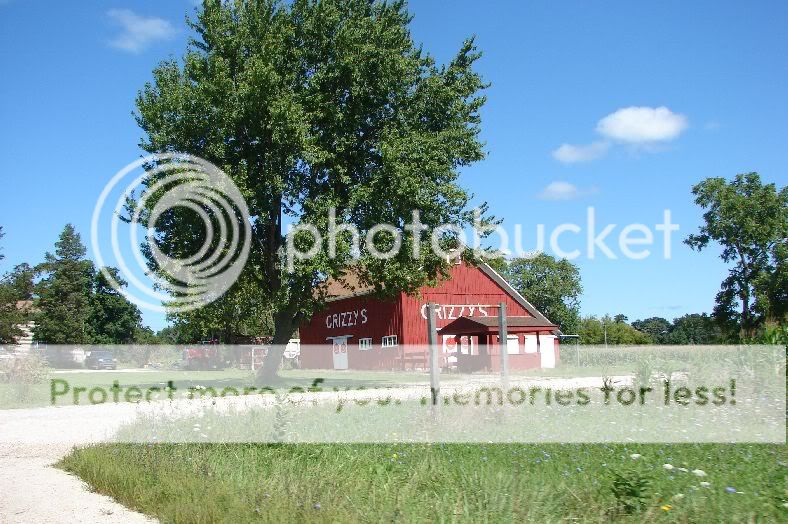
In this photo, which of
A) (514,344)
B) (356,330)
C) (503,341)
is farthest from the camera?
(356,330)

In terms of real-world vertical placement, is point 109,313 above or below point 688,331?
above

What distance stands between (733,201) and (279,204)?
48.3 metres

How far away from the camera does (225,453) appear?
30.1 feet

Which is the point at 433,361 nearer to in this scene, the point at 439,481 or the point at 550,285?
the point at 439,481

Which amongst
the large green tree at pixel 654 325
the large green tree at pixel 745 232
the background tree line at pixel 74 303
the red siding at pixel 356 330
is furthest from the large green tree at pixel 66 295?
the large green tree at pixel 654 325

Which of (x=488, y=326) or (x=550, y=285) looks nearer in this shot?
(x=488, y=326)

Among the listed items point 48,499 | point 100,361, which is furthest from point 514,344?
point 48,499

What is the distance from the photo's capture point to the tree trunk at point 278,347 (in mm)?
29969

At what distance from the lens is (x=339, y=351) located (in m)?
52.3

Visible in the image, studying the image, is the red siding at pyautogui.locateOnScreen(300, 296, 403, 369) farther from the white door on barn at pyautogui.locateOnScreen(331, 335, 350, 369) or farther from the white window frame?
the white door on barn at pyautogui.locateOnScreen(331, 335, 350, 369)

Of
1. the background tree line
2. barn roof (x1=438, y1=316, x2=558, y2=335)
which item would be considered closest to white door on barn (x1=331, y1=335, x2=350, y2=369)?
barn roof (x1=438, y1=316, x2=558, y2=335)

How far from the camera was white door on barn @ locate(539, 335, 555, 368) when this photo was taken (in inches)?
1891

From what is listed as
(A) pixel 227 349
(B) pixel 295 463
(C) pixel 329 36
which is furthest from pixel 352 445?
(A) pixel 227 349

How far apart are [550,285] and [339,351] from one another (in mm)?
41651
